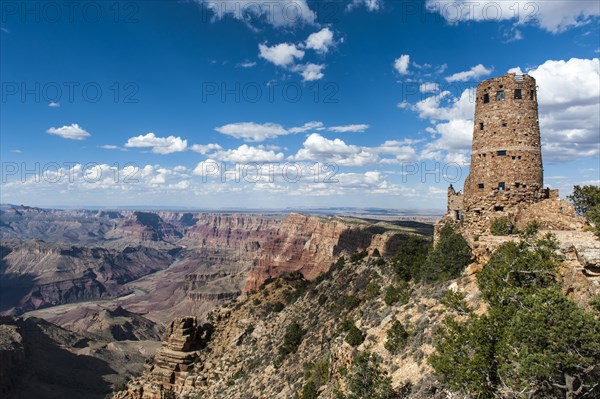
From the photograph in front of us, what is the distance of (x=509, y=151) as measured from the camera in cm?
2681

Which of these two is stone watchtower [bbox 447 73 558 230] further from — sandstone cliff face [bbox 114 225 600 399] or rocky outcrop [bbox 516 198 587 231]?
sandstone cliff face [bbox 114 225 600 399]

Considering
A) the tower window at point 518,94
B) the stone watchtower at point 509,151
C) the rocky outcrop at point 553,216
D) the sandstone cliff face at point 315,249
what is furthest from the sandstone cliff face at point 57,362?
the tower window at point 518,94

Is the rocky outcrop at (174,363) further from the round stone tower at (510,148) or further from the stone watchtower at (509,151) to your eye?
the round stone tower at (510,148)

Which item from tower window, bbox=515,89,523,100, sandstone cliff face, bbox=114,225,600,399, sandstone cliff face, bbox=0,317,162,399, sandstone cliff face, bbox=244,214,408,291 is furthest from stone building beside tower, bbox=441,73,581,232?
sandstone cliff face, bbox=0,317,162,399

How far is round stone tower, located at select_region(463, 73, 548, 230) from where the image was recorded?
87.1ft

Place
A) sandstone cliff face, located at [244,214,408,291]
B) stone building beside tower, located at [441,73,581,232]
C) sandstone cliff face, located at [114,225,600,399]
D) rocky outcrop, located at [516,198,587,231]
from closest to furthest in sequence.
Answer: sandstone cliff face, located at [114,225,600,399], rocky outcrop, located at [516,198,587,231], stone building beside tower, located at [441,73,581,232], sandstone cliff face, located at [244,214,408,291]

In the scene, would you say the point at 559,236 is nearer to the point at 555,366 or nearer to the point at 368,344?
the point at 555,366

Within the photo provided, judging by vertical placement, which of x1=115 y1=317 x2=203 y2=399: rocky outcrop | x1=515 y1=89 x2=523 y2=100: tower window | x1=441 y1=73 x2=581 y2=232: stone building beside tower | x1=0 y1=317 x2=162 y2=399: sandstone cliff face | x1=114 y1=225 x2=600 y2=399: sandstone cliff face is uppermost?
x1=515 y1=89 x2=523 y2=100: tower window

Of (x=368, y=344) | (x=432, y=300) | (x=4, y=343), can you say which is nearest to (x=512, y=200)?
(x=432, y=300)

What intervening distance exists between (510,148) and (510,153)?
347mm

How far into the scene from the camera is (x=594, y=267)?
17.2 m

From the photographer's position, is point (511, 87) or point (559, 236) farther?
point (511, 87)

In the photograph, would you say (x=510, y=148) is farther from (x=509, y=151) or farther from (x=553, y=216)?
(x=553, y=216)

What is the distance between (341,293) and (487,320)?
1544 inches
